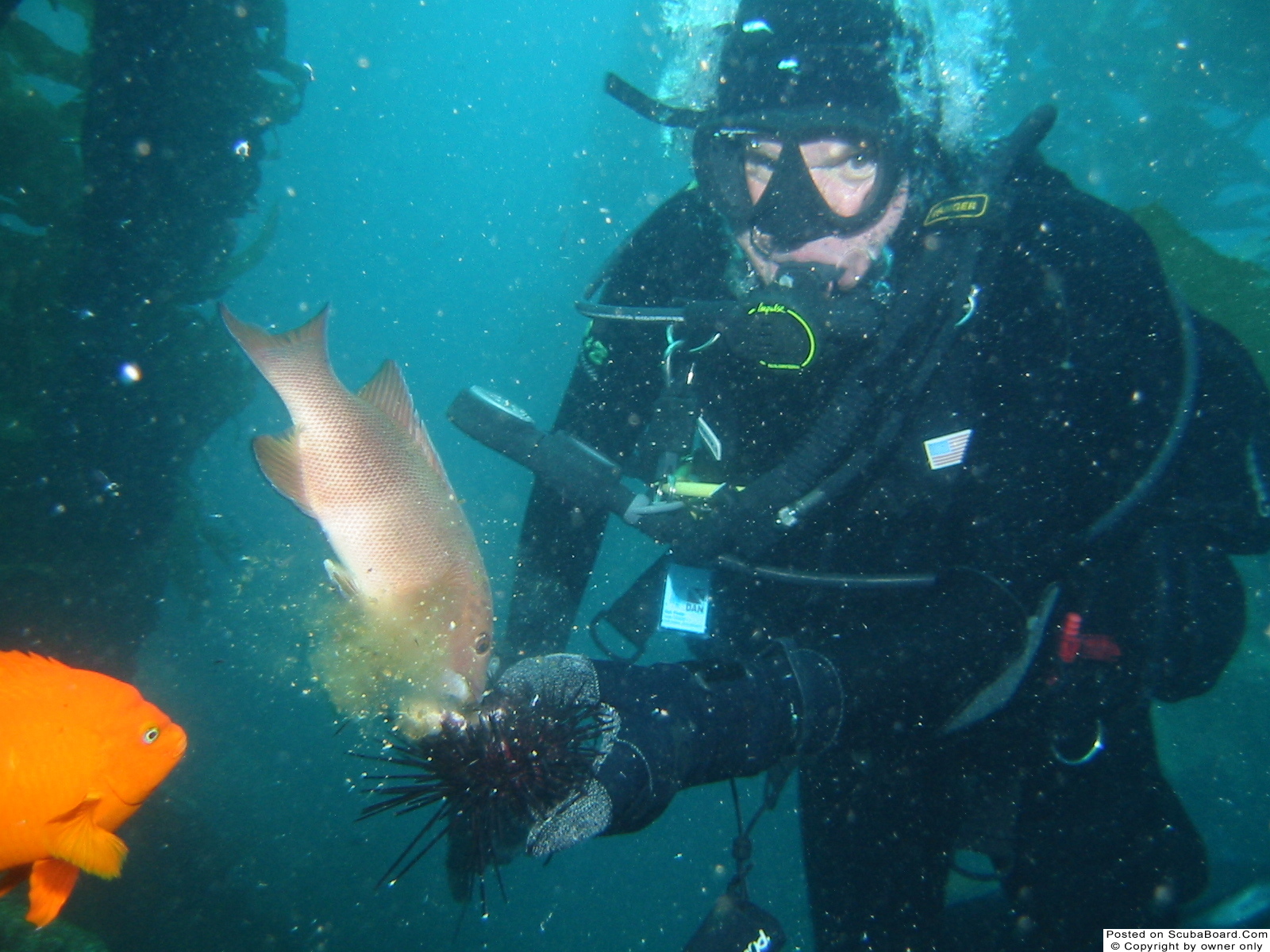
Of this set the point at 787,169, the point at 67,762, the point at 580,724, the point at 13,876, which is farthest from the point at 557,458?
the point at 13,876

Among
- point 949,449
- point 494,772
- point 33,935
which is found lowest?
point 33,935


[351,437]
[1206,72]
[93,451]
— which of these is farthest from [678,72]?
[1206,72]

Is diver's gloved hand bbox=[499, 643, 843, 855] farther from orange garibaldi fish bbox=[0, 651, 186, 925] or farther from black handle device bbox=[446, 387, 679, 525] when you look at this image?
orange garibaldi fish bbox=[0, 651, 186, 925]

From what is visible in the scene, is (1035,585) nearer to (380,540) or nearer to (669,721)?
(669,721)

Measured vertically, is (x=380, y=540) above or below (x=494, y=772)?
above

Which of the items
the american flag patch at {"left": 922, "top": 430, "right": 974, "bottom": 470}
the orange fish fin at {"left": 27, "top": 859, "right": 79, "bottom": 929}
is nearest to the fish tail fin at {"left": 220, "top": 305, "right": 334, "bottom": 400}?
the orange fish fin at {"left": 27, "top": 859, "right": 79, "bottom": 929}

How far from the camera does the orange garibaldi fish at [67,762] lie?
1.73 m

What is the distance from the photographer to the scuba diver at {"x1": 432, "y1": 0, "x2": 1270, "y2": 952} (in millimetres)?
2248

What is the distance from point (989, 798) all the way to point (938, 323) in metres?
2.24

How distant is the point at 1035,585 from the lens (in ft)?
7.45

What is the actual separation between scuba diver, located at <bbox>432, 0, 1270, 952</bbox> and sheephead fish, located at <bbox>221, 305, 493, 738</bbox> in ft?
1.84

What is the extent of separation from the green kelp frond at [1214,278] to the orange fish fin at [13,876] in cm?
752

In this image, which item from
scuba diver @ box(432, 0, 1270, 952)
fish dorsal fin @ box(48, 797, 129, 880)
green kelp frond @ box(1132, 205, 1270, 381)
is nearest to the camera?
fish dorsal fin @ box(48, 797, 129, 880)

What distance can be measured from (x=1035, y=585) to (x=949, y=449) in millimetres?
613
